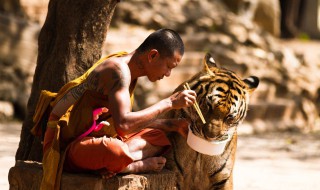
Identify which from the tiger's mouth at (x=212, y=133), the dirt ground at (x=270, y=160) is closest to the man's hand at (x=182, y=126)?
the tiger's mouth at (x=212, y=133)

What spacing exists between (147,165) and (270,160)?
17.2 feet

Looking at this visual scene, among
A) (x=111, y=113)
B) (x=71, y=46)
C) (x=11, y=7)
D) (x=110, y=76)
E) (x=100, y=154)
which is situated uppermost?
(x=11, y=7)

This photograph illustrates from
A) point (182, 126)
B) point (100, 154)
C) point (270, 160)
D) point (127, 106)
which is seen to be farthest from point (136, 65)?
point (270, 160)

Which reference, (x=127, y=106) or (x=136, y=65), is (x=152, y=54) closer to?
(x=136, y=65)

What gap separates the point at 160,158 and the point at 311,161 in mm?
5451

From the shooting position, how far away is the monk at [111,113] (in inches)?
203

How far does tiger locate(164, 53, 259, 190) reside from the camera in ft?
19.5

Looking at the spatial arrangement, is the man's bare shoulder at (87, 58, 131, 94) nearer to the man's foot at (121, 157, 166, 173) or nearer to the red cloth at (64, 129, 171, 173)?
the red cloth at (64, 129, 171, 173)

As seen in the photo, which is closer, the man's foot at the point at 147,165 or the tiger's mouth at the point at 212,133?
the man's foot at the point at 147,165

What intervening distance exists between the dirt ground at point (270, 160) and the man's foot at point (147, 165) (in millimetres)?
2514

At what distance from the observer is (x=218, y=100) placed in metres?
5.97

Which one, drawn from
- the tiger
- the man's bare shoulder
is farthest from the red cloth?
the tiger

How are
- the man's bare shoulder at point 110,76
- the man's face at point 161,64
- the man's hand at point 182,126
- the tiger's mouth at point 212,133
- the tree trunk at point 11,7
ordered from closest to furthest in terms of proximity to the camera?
1. the man's bare shoulder at point 110,76
2. the man's face at point 161,64
3. the tiger's mouth at point 212,133
4. the man's hand at point 182,126
5. the tree trunk at point 11,7

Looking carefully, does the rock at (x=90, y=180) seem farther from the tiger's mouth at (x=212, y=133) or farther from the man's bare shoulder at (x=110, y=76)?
the man's bare shoulder at (x=110, y=76)
